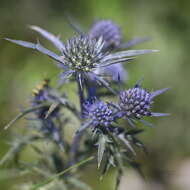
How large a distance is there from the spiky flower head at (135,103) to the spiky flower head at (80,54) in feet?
0.70

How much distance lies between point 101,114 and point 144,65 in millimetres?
2164

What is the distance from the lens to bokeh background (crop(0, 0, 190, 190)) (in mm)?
3438

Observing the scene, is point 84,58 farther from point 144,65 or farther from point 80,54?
point 144,65

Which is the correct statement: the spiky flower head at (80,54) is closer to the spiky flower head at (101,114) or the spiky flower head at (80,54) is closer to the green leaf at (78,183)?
the spiky flower head at (101,114)

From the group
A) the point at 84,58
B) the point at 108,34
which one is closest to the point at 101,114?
the point at 84,58

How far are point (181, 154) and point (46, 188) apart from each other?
1762 millimetres

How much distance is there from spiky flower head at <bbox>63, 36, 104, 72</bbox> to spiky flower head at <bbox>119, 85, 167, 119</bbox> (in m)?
0.21

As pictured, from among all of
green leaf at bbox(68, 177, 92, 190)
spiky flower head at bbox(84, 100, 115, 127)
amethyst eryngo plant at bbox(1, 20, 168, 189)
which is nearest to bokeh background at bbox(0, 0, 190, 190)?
green leaf at bbox(68, 177, 92, 190)

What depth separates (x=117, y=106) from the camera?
1.65 metres

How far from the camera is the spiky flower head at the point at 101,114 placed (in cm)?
163

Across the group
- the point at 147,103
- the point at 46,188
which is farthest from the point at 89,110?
the point at 46,188

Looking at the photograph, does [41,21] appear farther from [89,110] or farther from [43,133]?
[89,110]

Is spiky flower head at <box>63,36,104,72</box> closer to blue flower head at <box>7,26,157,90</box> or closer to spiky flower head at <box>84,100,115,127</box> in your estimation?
blue flower head at <box>7,26,157,90</box>

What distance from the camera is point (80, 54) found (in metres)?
1.68
